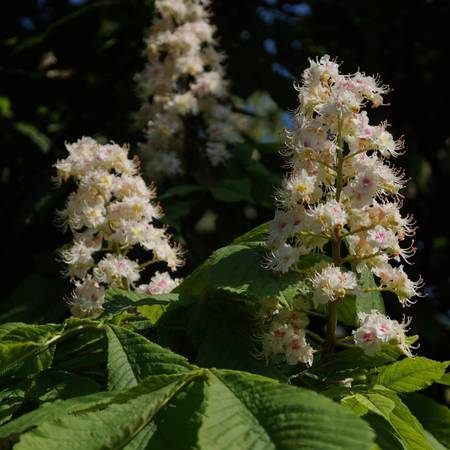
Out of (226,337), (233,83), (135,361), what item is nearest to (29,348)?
(135,361)

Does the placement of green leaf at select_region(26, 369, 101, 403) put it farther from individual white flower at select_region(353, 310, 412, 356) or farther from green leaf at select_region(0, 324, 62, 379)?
individual white flower at select_region(353, 310, 412, 356)

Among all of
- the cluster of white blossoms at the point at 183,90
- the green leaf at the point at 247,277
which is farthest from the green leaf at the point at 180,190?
the green leaf at the point at 247,277

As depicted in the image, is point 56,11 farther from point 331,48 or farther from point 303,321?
point 303,321

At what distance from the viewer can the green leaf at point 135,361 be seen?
1.66 m

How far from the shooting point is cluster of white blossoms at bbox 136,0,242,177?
3697mm

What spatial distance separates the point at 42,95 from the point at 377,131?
3069 mm

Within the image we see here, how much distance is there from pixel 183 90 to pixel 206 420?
2.63 metres

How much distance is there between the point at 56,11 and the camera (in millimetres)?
4766

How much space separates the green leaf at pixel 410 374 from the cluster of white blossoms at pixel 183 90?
1900 millimetres

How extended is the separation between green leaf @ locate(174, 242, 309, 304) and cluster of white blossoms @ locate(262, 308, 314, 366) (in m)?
0.05

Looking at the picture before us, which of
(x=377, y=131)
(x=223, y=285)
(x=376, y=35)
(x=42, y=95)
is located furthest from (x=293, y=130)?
(x=42, y=95)

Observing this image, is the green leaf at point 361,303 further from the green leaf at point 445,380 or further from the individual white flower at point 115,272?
the individual white flower at point 115,272

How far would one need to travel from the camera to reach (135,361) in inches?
68.1

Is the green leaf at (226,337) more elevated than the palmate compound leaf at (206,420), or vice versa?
the palmate compound leaf at (206,420)
